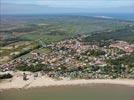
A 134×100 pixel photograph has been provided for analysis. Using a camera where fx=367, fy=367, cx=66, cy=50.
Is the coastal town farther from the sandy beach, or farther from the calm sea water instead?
the calm sea water

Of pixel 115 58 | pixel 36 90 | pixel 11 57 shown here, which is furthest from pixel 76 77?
pixel 11 57

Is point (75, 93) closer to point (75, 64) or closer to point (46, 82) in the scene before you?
point (46, 82)

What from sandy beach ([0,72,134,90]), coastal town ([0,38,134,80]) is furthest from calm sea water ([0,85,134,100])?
coastal town ([0,38,134,80])

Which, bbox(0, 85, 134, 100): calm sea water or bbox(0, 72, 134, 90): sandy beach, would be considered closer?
bbox(0, 85, 134, 100): calm sea water

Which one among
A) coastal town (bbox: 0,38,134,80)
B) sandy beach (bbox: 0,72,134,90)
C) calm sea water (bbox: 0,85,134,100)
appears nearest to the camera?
calm sea water (bbox: 0,85,134,100)

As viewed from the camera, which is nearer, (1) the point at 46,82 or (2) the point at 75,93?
(2) the point at 75,93

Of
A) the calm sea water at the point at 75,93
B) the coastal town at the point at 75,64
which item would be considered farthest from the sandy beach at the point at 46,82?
the calm sea water at the point at 75,93

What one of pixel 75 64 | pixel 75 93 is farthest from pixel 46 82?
pixel 75 64

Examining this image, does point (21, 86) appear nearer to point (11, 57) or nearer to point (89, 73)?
point (89, 73)
